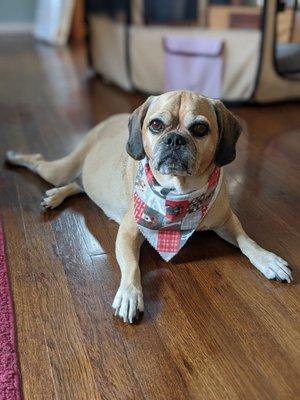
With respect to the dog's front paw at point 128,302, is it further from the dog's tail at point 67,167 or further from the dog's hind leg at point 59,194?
the dog's tail at point 67,167

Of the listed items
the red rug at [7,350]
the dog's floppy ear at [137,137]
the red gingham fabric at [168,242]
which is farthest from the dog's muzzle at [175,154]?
the red rug at [7,350]

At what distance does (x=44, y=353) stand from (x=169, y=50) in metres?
2.95

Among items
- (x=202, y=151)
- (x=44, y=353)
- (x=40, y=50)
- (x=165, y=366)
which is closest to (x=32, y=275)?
(x=44, y=353)

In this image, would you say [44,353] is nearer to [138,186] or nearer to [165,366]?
[165,366]

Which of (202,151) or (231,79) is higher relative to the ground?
(202,151)

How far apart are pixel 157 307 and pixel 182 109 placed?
0.64 meters

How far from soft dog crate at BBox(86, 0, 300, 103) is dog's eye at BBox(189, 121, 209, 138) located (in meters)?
2.16

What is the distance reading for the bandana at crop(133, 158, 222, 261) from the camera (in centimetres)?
154

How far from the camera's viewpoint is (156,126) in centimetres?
147

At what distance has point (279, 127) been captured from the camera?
10.2 feet

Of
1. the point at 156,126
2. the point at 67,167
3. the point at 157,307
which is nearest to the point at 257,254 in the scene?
the point at 157,307

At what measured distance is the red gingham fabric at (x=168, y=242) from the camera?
1.59 m

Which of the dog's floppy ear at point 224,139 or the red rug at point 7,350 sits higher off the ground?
the dog's floppy ear at point 224,139

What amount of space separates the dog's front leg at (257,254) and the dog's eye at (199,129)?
405mm
